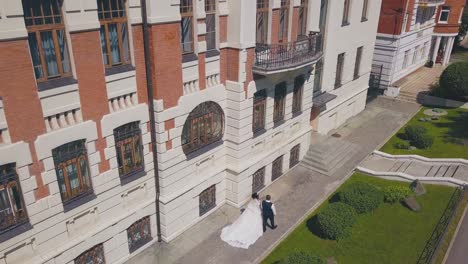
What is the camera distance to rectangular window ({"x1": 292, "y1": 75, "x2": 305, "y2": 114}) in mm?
19938

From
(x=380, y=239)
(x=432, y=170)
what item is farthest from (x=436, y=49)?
(x=380, y=239)

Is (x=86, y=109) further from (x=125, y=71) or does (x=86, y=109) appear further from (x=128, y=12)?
(x=128, y=12)

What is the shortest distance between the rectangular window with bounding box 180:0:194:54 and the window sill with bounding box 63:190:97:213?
20.0 ft

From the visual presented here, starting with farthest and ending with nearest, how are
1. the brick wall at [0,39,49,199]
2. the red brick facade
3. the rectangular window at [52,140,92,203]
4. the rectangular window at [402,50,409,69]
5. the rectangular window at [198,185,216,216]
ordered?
the red brick facade < the rectangular window at [402,50,409,69] < the rectangular window at [198,185,216,216] < the rectangular window at [52,140,92,203] < the brick wall at [0,39,49,199]

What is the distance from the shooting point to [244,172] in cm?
1781

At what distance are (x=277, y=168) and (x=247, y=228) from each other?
533cm

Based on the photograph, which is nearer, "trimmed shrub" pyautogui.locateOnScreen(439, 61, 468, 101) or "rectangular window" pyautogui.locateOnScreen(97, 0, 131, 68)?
"rectangular window" pyautogui.locateOnScreen(97, 0, 131, 68)

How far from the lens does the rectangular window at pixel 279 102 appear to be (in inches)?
736

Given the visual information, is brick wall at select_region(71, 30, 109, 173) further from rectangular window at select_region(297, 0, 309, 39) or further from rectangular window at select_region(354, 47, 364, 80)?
rectangular window at select_region(354, 47, 364, 80)

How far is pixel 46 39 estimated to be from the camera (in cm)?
1050

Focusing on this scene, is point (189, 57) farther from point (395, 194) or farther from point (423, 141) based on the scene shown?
point (423, 141)

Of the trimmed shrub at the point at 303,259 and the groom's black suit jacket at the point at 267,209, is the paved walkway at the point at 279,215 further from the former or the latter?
the trimmed shrub at the point at 303,259

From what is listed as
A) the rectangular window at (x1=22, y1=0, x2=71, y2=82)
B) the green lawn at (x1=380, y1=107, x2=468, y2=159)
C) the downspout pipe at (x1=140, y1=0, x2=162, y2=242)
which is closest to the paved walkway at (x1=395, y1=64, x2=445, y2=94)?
the green lawn at (x1=380, y1=107, x2=468, y2=159)

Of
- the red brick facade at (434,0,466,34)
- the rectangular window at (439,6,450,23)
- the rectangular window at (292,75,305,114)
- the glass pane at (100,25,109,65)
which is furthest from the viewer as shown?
the rectangular window at (439,6,450,23)
